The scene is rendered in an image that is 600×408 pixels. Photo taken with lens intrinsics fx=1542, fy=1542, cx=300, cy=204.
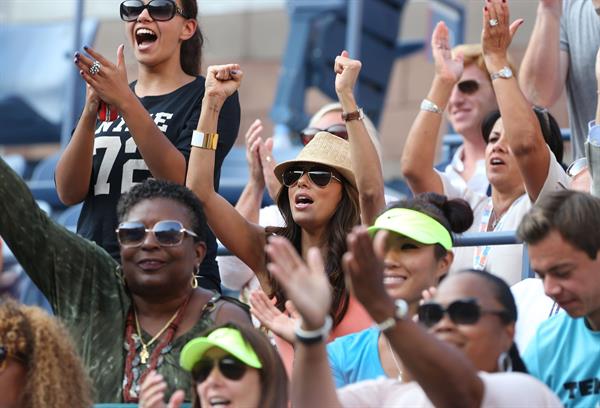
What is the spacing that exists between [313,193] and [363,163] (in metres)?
0.25

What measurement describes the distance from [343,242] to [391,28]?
6.80m

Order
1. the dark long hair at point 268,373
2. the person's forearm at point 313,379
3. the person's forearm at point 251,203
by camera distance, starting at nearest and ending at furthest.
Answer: the person's forearm at point 313,379, the dark long hair at point 268,373, the person's forearm at point 251,203

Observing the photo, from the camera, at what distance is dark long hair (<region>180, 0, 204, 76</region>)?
612 centimetres

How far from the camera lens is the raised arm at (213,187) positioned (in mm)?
5727

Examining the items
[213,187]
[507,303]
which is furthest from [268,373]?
[213,187]

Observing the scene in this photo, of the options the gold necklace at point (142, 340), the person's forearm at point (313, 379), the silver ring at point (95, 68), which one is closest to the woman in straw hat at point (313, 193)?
the silver ring at point (95, 68)

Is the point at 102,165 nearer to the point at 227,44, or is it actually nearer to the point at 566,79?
the point at 566,79

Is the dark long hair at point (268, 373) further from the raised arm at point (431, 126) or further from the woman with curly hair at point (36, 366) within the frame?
the raised arm at point (431, 126)

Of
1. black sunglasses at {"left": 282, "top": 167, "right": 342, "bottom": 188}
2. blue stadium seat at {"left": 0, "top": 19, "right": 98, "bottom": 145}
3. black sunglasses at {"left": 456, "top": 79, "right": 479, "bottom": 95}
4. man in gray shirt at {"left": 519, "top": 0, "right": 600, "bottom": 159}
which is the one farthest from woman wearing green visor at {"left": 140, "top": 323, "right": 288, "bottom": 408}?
blue stadium seat at {"left": 0, "top": 19, "right": 98, "bottom": 145}

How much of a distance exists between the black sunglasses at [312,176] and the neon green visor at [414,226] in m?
0.74

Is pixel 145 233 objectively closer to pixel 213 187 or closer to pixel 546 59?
pixel 213 187

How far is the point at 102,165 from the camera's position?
19.0 feet

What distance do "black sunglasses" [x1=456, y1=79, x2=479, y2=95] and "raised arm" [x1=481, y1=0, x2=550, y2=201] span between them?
1341 millimetres

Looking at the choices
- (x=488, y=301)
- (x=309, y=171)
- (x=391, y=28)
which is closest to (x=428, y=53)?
(x=391, y=28)
